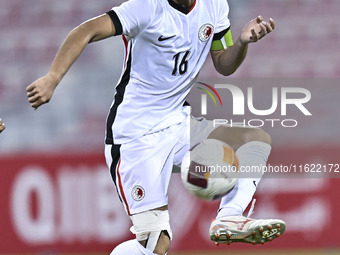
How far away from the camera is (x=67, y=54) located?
227cm

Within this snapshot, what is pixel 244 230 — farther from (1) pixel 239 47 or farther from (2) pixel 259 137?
(1) pixel 239 47

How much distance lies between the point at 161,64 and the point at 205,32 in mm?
310

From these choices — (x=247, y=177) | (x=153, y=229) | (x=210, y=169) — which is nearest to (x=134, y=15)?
(x=210, y=169)

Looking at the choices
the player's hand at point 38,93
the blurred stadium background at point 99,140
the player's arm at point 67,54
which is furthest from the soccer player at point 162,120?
the blurred stadium background at point 99,140

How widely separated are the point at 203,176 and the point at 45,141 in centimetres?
285

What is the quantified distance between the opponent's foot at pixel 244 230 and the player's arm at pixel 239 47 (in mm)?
905

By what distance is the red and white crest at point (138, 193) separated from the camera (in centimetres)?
271

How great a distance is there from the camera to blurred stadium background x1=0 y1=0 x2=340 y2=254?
4523 mm

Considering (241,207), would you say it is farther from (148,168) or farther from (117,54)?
(117,54)

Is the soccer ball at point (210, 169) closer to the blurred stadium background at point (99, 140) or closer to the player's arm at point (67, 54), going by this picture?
the player's arm at point (67, 54)

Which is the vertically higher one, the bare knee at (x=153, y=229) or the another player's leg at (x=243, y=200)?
the another player's leg at (x=243, y=200)

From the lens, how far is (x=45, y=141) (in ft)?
16.7

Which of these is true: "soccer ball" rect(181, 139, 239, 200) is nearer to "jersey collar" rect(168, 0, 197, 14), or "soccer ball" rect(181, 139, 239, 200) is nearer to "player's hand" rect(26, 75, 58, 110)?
"jersey collar" rect(168, 0, 197, 14)

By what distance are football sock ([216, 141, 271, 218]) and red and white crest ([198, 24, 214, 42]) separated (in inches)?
25.1
